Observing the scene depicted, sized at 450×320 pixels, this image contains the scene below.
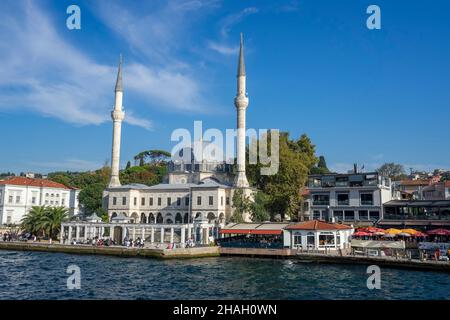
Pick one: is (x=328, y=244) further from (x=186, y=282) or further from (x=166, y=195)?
(x=166, y=195)

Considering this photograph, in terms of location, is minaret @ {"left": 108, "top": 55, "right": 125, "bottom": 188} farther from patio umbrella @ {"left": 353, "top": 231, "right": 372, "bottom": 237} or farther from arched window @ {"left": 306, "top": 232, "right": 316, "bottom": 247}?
patio umbrella @ {"left": 353, "top": 231, "right": 372, "bottom": 237}

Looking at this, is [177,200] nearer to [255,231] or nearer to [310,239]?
[255,231]

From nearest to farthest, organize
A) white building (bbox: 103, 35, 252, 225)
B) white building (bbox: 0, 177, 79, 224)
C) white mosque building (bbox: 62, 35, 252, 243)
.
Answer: white mosque building (bbox: 62, 35, 252, 243) < white building (bbox: 103, 35, 252, 225) < white building (bbox: 0, 177, 79, 224)

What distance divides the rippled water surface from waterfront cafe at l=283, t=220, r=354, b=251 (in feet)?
9.53

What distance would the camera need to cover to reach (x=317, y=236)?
3522cm

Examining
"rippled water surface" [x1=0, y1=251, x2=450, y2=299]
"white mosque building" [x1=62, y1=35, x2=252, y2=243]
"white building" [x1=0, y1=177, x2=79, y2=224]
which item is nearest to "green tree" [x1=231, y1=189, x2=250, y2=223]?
"white mosque building" [x1=62, y1=35, x2=252, y2=243]

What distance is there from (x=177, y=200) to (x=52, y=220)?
1409 cm

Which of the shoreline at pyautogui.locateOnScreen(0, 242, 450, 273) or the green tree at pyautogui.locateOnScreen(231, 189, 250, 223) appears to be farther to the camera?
the green tree at pyautogui.locateOnScreen(231, 189, 250, 223)

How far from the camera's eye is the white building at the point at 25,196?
5769 centimetres

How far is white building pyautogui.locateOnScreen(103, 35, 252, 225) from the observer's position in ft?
162

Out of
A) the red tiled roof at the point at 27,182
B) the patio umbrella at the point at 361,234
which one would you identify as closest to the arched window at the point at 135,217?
the red tiled roof at the point at 27,182

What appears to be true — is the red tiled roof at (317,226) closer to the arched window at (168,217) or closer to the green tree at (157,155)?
the arched window at (168,217)

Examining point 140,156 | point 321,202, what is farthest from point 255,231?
point 140,156
